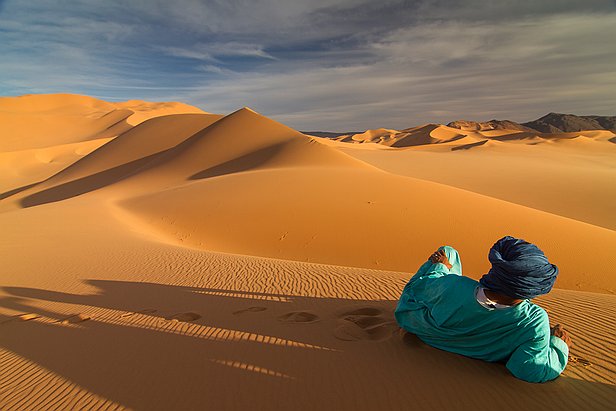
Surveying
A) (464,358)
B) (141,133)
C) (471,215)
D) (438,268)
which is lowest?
(471,215)

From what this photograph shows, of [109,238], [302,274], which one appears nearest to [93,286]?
[302,274]

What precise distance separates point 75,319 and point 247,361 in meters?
2.66

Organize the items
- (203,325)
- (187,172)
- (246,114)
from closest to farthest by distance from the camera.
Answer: (203,325) → (187,172) → (246,114)

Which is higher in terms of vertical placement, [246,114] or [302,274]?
[246,114]

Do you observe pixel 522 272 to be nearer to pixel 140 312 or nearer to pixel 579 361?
pixel 579 361

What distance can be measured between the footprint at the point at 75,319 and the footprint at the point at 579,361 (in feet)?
17.4

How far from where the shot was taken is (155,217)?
1390 cm

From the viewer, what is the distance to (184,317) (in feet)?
15.1

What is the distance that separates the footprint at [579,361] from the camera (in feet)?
10.6

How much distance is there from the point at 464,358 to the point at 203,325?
2.82m

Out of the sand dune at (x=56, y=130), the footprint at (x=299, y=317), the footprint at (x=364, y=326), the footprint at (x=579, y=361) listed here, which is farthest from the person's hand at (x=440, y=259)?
the sand dune at (x=56, y=130)

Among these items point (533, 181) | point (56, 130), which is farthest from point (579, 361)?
point (56, 130)

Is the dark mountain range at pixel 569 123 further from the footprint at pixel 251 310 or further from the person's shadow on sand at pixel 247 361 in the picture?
the person's shadow on sand at pixel 247 361

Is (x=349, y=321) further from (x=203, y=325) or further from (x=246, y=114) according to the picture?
(x=246, y=114)
